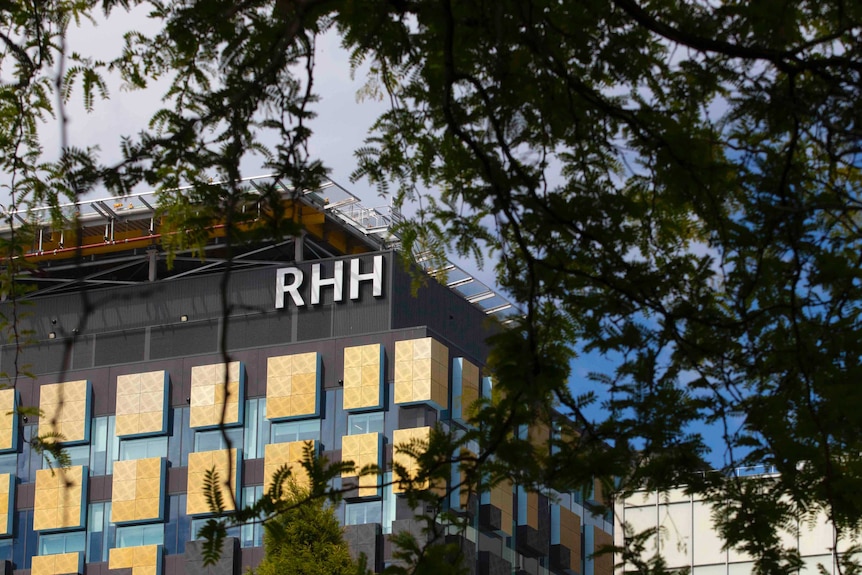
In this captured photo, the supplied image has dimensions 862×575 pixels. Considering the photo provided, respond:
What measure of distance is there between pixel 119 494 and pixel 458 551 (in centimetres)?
4043

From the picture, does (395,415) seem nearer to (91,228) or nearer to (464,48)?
(91,228)

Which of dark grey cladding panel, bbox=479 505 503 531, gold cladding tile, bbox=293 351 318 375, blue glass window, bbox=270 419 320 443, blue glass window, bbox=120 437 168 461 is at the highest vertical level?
gold cladding tile, bbox=293 351 318 375

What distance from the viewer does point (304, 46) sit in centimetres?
816

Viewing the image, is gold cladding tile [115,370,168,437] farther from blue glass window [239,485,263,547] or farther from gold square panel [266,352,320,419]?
blue glass window [239,485,263,547]

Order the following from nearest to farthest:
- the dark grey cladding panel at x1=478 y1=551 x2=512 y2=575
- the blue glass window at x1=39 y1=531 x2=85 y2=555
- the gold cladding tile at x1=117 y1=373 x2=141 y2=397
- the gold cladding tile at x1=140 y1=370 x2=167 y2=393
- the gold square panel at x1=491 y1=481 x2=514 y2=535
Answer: the dark grey cladding panel at x1=478 y1=551 x2=512 y2=575 < the gold square panel at x1=491 y1=481 x2=514 y2=535 < the blue glass window at x1=39 y1=531 x2=85 y2=555 < the gold cladding tile at x1=140 y1=370 x2=167 y2=393 < the gold cladding tile at x1=117 y1=373 x2=141 y2=397

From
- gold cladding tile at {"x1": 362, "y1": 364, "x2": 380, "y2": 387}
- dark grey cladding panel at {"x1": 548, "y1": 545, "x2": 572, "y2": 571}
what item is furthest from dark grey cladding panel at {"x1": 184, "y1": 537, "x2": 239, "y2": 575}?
dark grey cladding panel at {"x1": 548, "y1": 545, "x2": 572, "y2": 571}

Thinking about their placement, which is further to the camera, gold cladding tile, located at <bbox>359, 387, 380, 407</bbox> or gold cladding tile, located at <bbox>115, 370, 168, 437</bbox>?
gold cladding tile, located at <bbox>115, 370, 168, 437</bbox>

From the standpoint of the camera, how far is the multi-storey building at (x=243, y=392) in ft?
145

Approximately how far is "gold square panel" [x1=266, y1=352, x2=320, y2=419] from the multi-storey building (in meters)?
0.05

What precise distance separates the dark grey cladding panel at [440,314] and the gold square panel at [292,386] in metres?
2.89

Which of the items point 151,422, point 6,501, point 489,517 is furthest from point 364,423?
point 6,501

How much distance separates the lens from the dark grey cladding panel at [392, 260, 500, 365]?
45.6 metres

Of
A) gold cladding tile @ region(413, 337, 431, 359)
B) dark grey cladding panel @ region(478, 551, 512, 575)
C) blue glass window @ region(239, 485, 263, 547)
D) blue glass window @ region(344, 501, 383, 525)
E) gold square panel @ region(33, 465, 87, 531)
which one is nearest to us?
blue glass window @ region(344, 501, 383, 525)

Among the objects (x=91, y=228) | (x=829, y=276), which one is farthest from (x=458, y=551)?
(x=91, y=228)
